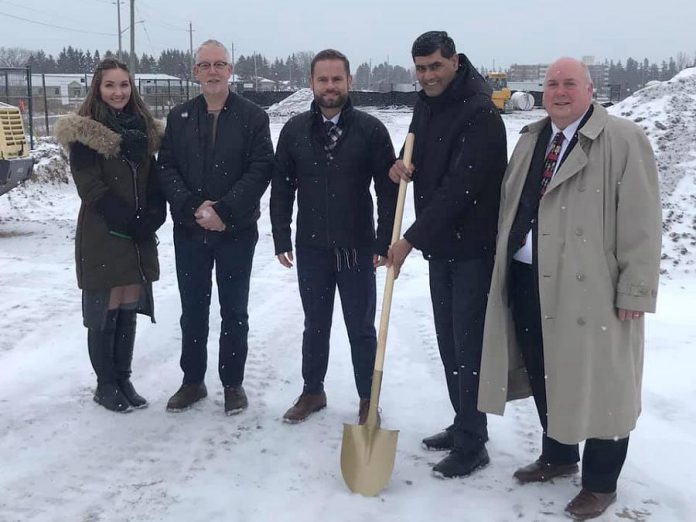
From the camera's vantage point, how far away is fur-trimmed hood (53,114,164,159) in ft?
12.0

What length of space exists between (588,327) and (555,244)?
0.36 meters

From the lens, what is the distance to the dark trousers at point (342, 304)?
3.80 m

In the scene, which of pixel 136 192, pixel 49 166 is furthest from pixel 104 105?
pixel 49 166

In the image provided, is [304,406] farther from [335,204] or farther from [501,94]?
[501,94]

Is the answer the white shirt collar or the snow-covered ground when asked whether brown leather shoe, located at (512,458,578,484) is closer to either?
the snow-covered ground

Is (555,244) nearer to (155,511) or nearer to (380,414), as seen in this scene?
(380,414)

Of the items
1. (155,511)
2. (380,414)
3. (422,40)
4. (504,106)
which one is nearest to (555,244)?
(422,40)

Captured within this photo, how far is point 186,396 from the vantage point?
4109 millimetres

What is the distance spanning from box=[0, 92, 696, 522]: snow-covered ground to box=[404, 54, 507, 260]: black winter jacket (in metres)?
1.12

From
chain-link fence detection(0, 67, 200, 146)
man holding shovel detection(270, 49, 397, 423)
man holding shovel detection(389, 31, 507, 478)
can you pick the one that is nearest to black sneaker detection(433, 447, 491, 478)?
man holding shovel detection(389, 31, 507, 478)

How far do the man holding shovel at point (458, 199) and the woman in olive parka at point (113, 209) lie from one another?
1452mm

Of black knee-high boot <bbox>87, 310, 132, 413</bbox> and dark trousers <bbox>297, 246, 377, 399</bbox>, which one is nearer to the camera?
dark trousers <bbox>297, 246, 377, 399</bbox>

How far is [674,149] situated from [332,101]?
25.1 feet

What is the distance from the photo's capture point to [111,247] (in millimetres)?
3850
